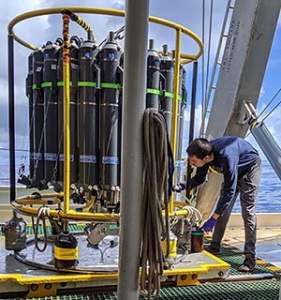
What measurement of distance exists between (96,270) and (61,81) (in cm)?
139

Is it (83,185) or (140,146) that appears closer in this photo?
(140,146)

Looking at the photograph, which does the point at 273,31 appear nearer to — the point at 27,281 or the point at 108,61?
the point at 108,61

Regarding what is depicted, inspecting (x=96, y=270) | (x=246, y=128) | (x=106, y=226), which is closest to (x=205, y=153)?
(x=246, y=128)

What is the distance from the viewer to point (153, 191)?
1416mm

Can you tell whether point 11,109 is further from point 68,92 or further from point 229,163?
point 229,163

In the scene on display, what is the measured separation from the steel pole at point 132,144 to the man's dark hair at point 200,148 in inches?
59.7

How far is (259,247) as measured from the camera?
3811 mm

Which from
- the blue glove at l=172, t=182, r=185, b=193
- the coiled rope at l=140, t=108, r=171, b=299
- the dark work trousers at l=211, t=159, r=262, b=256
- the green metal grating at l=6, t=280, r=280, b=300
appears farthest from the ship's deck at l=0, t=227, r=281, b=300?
the coiled rope at l=140, t=108, r=171, b=299

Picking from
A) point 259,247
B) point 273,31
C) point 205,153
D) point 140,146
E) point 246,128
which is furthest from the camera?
point 259,247

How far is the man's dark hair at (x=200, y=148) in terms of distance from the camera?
9.32 feet

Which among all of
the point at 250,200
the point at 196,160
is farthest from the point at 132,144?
the point at 250,200

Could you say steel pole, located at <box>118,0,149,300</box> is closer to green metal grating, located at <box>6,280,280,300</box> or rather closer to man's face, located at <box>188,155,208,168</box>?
green metal grating, located at <box>6,280,280,300</box>

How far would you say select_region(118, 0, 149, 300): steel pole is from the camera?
1.32 m

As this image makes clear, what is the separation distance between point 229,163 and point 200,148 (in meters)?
0.28
